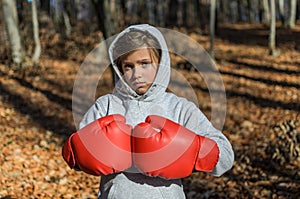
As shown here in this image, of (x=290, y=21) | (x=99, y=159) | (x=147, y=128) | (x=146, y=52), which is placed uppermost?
→ (x=146, y=52)

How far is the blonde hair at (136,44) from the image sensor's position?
2275mm

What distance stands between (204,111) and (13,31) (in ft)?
22.1

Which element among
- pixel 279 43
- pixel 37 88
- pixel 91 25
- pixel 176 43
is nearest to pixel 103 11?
pixel 37 88

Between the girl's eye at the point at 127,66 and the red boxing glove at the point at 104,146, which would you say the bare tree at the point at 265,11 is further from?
the red boxing glove at the point at 104,146

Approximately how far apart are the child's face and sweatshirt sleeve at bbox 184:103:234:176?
10.3 inches

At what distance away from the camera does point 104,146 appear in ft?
7.01

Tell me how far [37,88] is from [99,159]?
10.9m

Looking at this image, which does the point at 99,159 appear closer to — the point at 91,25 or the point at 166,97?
the point at 166,97

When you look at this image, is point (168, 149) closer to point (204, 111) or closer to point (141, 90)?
point (141, 90)

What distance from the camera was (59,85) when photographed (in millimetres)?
13148

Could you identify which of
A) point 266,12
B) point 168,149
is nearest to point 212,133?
point 168,149

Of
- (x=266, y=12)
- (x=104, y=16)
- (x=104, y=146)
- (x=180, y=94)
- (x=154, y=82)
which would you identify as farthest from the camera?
(x=266, y=12)

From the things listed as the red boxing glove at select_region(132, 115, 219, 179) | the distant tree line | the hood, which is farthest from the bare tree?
the red boxing glove at select_region(132, 115, 219, 179)

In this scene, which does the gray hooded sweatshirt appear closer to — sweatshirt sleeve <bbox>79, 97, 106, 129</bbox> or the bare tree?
sweatshirt sleeve <bbox>79, 97, 106, 129</bbox>
